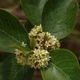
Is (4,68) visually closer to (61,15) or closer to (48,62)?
(48,62)

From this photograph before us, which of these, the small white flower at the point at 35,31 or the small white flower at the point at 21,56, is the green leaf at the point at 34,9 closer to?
the small white flower at the point at 35,31

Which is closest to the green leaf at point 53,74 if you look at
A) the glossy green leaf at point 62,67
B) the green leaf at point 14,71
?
the glossy green leaf at point 62,67

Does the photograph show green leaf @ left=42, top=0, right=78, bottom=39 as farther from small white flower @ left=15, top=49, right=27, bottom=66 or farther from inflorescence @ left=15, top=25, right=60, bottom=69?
small white flower @ left=15, top=49, right=27, bottom=66

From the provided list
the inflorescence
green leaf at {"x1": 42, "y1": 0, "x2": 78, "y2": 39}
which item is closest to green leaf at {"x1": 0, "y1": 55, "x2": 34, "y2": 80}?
the inflorescence

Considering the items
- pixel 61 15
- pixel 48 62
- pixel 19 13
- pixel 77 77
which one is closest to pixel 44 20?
pixel 61 15

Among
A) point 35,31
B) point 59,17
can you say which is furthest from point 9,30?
point 59,17

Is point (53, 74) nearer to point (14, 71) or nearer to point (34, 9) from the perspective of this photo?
point (14, 71)
